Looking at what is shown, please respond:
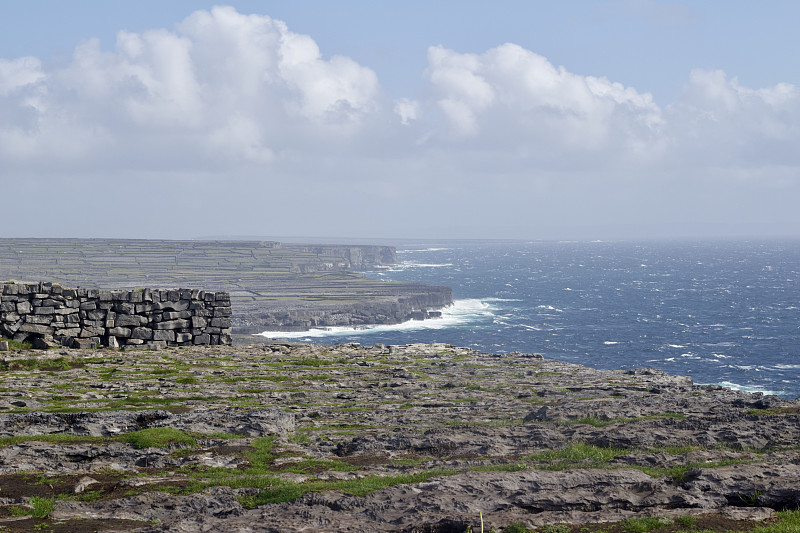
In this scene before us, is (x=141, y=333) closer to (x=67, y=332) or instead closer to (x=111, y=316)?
(x=111, y=316)

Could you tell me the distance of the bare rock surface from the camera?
14.9 meters

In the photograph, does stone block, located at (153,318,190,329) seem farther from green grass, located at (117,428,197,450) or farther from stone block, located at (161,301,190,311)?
green grass, located at (117,428,197,450)

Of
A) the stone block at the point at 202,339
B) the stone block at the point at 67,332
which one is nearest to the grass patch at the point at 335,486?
the stone block at the point at 202,339

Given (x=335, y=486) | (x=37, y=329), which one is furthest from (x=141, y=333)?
(x=335, y=486)

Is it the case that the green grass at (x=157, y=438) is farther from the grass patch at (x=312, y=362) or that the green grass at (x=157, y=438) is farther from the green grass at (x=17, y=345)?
the green grass at (x=17, y=345)

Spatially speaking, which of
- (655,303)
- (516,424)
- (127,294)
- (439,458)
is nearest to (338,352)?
(127,294)

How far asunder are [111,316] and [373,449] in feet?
98.9

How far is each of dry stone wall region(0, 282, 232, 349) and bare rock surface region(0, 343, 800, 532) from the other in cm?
644

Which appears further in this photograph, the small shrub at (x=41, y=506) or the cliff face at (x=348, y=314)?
the cliff face at (x=348, y=314)

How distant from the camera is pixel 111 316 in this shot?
45438mm

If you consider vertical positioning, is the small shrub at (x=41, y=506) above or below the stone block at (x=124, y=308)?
below

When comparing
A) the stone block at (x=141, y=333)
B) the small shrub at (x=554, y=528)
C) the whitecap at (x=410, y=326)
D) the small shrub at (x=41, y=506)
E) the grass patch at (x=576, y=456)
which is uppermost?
the small shrub at (x=554, y=528)

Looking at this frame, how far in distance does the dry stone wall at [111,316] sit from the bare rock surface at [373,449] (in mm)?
6435

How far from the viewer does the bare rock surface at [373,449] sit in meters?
14.9
